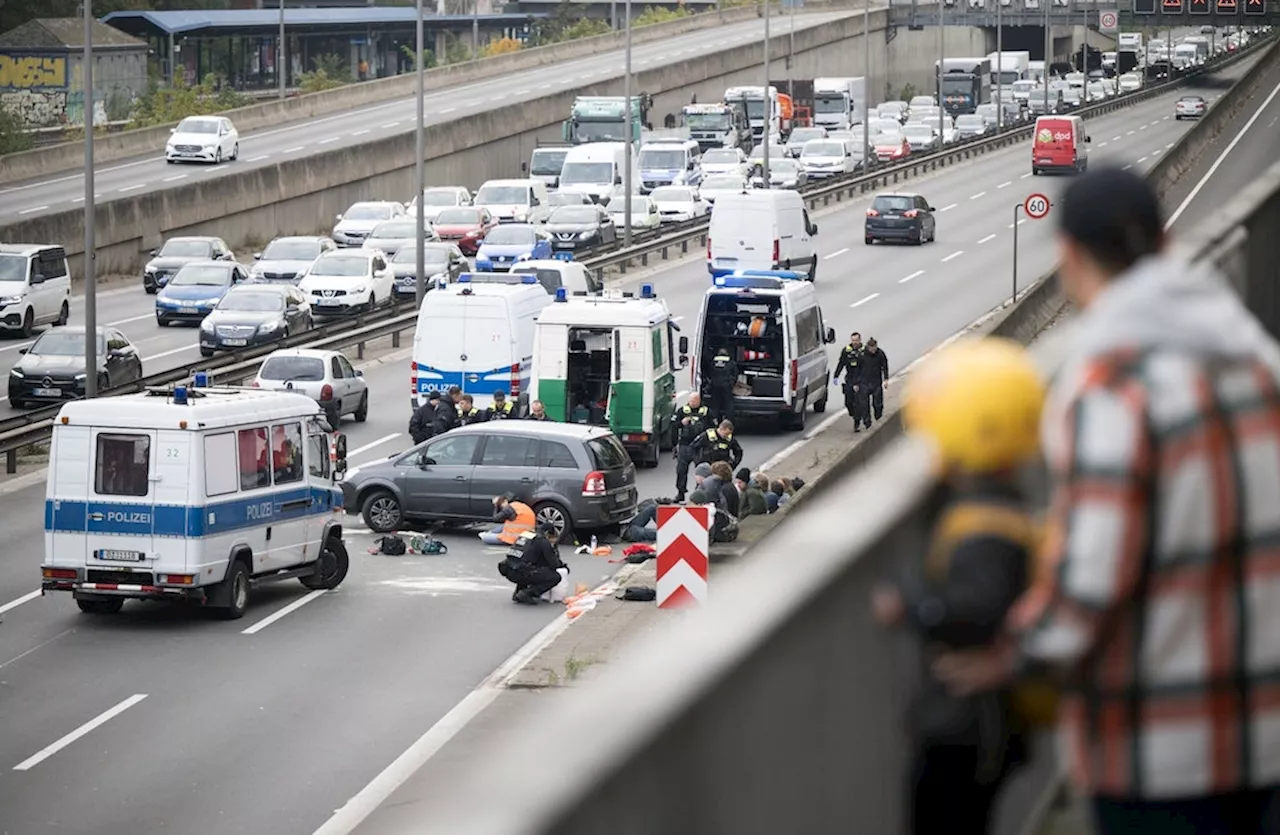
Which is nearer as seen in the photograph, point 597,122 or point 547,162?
point 597,122

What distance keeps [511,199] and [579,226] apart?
5731mm

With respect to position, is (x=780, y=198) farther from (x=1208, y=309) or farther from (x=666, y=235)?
(x=1208, y=309)

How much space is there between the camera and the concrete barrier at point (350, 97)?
7344 centimetres

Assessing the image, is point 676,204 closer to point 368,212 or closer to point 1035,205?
point 368,212

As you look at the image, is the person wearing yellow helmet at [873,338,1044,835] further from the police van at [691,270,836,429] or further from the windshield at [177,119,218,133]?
the windshield at [177,119,218,133]

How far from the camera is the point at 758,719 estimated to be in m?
3.32

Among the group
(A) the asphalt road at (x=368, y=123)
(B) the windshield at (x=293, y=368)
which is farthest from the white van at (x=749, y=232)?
(A) the asphalt road at (x=368, y=123)

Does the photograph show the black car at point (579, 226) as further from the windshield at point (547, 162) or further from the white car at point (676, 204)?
the windshield at point (547, 162)

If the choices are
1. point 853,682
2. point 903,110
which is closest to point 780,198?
point 853,682

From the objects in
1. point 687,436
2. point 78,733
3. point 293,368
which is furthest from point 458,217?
point 78,733

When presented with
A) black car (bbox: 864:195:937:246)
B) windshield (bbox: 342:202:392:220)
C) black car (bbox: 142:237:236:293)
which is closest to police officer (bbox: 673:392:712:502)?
black car (bbox: 142:237:236:293)

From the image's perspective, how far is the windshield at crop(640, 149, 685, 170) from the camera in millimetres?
77188

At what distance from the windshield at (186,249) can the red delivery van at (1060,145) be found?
110 feet

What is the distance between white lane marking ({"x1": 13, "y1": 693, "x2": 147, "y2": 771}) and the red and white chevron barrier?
5058 mm
